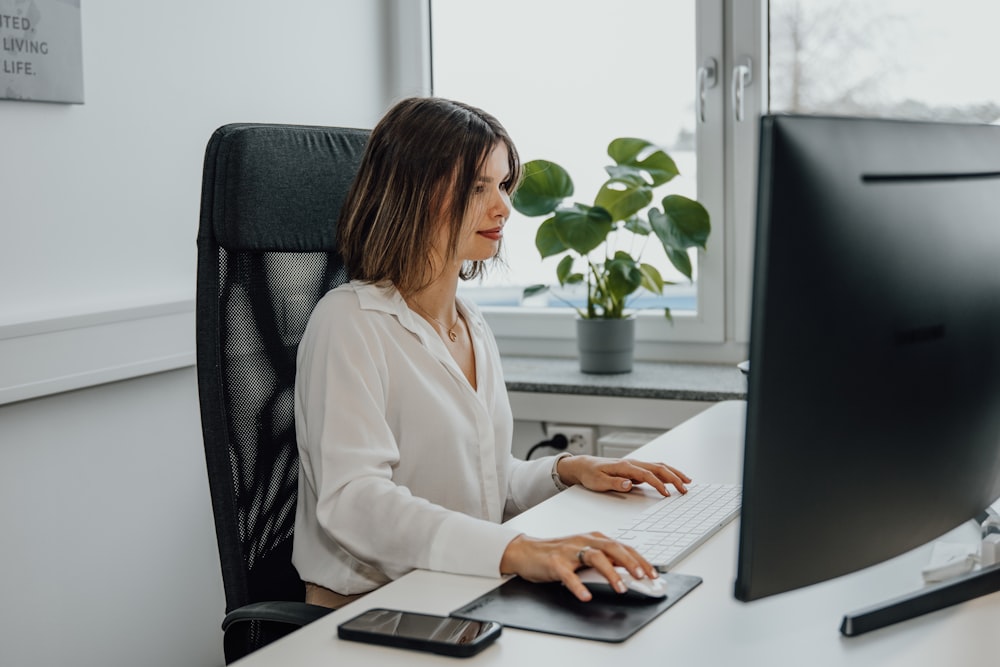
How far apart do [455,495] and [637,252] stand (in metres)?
1.24

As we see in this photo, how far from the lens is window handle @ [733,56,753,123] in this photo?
238 centimetres

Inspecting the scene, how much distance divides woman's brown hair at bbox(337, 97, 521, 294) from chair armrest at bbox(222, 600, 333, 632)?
0.44 metres

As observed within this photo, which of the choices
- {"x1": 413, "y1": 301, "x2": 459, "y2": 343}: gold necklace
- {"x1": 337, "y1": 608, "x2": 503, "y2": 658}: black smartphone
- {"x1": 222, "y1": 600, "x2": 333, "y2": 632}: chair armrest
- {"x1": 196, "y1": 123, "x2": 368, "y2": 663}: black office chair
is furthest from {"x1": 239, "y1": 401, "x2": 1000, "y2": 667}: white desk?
{"x1": 413, "y1": 301, "x2": 459, "y2": 343}: gold necklace

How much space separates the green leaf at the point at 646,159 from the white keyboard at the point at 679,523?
3.49 ft

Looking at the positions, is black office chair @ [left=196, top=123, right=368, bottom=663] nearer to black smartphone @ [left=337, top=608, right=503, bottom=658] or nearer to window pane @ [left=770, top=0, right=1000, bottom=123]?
black smartphone @ [left=337, top=608, right=503, bottom=658]

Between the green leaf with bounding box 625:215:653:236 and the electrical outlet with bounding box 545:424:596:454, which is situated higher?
the green leaf with bounding box 625:215:653:236

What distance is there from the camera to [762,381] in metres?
0.73

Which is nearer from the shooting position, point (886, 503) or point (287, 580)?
point (886, 503)

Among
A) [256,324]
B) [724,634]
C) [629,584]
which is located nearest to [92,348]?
[256,324]

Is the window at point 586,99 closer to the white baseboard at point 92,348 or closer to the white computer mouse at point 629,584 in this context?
the white baseboard at point 92,348

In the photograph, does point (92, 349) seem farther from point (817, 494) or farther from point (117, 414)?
point (817, 494)

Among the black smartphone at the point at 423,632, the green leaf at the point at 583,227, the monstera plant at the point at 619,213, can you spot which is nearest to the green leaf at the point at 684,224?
the monstera plant at the point at 619,213

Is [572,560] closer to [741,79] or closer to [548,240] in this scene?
[548,240]

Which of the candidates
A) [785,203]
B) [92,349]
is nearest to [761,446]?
[785,203]
